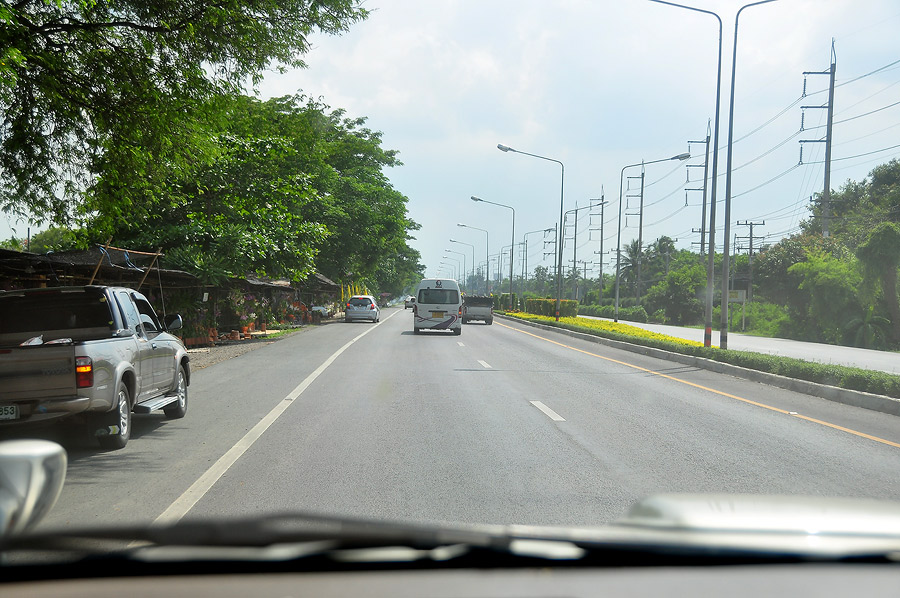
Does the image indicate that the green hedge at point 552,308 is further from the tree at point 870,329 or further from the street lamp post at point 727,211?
the street lamp post at point 727,211

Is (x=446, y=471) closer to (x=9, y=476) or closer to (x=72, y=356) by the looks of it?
(x=72, y=356)

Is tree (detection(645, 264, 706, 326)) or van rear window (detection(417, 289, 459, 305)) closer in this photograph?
van rear window (detection(417, 289, 459, 305))

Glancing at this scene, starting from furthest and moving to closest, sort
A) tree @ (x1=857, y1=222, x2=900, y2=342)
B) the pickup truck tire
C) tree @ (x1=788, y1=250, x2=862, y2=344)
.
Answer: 1. tree @ (x1=788, y1=250, x2=862, y2=344)
2. tree @ (x1=857, y1=222, x2=900, y2=342)
3. the pickup truck tire

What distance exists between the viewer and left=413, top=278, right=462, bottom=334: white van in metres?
32.4

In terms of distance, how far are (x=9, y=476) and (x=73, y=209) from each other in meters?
12.9

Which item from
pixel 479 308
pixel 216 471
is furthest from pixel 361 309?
pixel 216 471

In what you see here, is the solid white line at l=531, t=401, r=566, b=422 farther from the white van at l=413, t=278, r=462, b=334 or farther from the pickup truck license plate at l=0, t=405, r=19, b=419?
the white van at l=413, t=278, r=462, b=334

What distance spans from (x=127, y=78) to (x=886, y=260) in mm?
32932

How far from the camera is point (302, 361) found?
18.7 m

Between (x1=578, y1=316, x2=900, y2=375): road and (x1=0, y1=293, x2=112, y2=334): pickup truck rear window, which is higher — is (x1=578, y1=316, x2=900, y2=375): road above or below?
below

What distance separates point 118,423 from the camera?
787 cm

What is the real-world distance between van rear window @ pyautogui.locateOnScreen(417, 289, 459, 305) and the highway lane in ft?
58.2

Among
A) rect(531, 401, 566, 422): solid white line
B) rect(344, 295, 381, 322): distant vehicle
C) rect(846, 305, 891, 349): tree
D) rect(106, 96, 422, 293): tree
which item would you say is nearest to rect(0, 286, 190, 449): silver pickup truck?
rect(531, 401, 566, 422): solid white line

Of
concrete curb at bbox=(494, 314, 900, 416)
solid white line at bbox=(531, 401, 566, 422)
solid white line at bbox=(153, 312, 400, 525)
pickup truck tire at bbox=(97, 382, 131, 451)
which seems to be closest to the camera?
solid white line at bbox=(153, 312, 400, 525)
